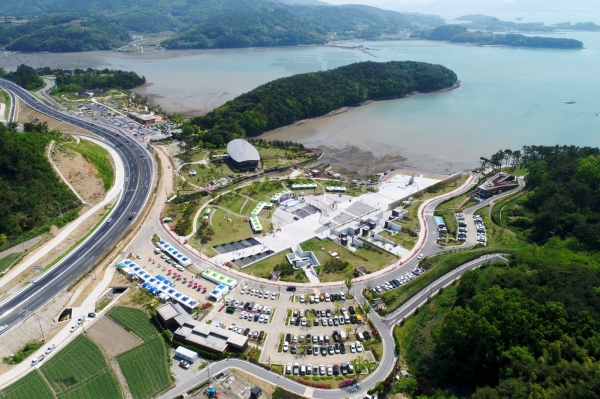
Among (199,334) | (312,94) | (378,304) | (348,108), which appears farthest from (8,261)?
(348,108)

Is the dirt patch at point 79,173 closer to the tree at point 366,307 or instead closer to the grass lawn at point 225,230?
the grass lawn at point 225,230

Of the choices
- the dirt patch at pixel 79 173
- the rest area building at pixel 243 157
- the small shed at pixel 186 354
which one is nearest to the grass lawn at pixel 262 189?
the rest area building at pixel 243 157

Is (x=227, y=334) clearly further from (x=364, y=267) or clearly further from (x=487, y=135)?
(x=487, y=135)

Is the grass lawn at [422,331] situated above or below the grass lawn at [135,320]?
above

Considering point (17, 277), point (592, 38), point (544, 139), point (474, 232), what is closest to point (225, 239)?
point (17, 277)

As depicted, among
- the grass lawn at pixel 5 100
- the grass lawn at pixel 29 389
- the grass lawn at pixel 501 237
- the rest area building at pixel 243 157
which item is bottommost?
the grass lawn at pixel 29 389

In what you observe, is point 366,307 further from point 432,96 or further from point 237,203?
point 432,96

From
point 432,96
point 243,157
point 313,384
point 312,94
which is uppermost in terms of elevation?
point 312,94

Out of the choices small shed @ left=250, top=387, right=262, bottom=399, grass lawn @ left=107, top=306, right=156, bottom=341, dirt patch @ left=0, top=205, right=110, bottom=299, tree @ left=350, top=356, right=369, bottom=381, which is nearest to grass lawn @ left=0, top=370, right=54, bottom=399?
grass lawn @ left=107, top=306, right=156, bottom=341
